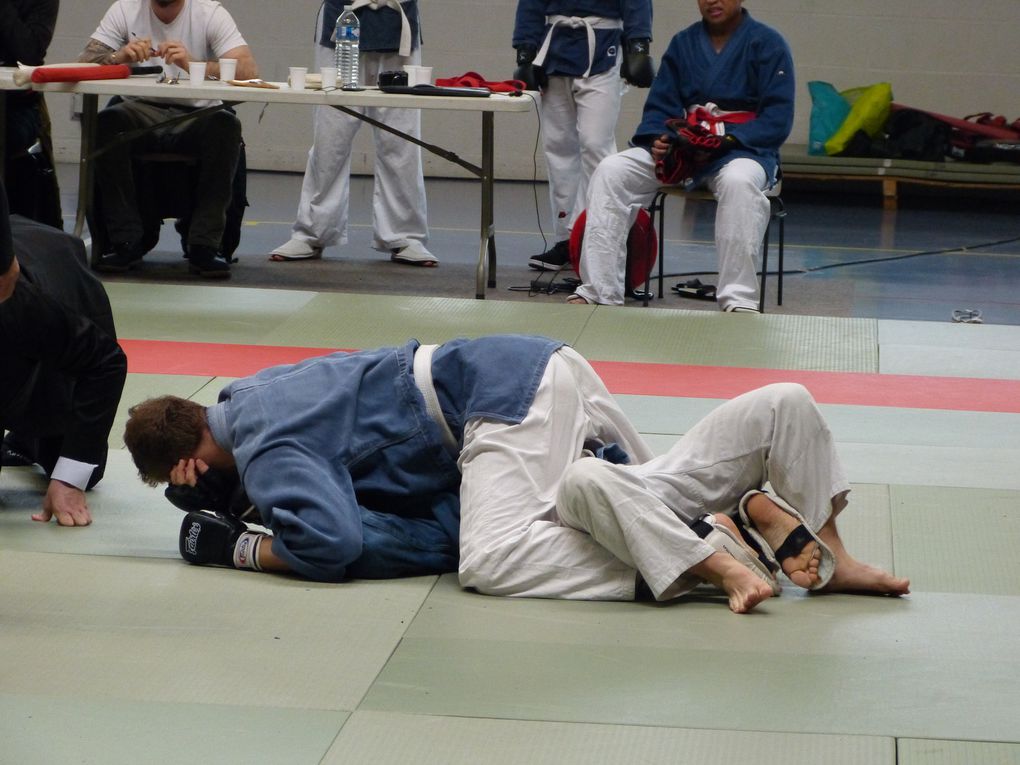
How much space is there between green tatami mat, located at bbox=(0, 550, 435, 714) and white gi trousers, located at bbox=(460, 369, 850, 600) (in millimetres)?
253

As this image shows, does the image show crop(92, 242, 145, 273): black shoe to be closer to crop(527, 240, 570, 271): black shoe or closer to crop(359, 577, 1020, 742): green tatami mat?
crop(527, 240, 570, 271): black shoe

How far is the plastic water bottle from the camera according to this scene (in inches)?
272

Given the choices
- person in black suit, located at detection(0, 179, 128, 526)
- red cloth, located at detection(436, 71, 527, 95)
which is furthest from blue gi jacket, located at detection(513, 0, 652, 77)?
person in black suit, located at detection(0, 179, 128, 526)

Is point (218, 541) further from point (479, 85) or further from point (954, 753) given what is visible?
point (479, 85)

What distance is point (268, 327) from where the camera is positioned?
237 inches

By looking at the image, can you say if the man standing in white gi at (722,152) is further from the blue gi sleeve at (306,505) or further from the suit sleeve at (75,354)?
the blue gi sleeve at (306,505)

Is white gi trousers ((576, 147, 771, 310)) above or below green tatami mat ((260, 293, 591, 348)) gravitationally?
above

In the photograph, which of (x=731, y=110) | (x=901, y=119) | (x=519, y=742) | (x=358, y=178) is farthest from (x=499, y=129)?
(x=519, y=742)

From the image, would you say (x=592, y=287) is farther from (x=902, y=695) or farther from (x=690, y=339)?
(x=902, y=695)

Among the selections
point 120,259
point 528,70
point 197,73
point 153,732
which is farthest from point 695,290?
point 153,732

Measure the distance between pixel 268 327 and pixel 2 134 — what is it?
6.32 feet

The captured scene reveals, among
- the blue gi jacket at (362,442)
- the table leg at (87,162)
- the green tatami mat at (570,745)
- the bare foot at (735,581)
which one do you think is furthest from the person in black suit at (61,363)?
the table leg at (87,162)

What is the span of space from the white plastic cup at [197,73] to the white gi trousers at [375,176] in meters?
1.03

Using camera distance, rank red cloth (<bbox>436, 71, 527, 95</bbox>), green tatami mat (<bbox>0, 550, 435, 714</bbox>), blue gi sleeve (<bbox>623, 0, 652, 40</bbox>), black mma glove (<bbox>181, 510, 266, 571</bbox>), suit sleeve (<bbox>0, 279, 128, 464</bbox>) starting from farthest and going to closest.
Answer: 1. blue gi sleeve (<bbox>623, 0, 652, 40</bbox>)
2. red cloth (<bbox>436, 71, 527, 95</bbox>)
3. suit sleeve (<bbox>0, 279, 128, 464</bbox>)
4. black mma glove (<bbox>181, 510, 266, 571</bbox>)
5. green tatami mat (<bbox>0, 550, 435, 714</bbox>)
